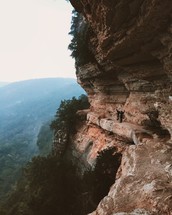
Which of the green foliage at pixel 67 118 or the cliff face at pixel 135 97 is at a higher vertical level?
the cliff face at pixel 135 97

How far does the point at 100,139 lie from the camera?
30.5 m

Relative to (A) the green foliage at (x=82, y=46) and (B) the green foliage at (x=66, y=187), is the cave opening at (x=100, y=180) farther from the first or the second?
(A) the green foliage at (x=82, y=46)

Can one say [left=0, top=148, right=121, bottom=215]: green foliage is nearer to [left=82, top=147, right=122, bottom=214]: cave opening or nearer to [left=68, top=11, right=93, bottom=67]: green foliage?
[left=82, top=147, right=122, bottom=214]: cave opening

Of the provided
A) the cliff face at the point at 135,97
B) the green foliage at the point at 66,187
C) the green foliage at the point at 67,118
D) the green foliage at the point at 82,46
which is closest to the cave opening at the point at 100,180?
the green foliage at the point at 66,187

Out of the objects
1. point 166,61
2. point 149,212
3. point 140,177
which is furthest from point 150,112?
point 149,212

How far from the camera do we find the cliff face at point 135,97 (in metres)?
10.5

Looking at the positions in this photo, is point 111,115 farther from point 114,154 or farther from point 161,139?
point 161,139

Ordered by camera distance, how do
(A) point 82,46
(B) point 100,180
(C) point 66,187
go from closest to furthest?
(B) point 100,180 < (C) point 66,187 < (A) point 82,46

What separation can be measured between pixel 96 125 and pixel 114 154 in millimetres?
10089

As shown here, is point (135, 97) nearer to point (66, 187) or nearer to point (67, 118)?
point (66, 187)

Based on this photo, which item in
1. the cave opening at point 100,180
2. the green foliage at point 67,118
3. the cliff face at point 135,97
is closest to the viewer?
the cliff face at point 135,97

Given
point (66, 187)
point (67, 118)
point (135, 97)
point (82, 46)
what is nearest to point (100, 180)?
point (66, 187)

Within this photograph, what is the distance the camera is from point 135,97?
25.5 metres

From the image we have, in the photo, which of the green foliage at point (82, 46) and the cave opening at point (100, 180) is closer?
the cave opening at point (100, 180)
